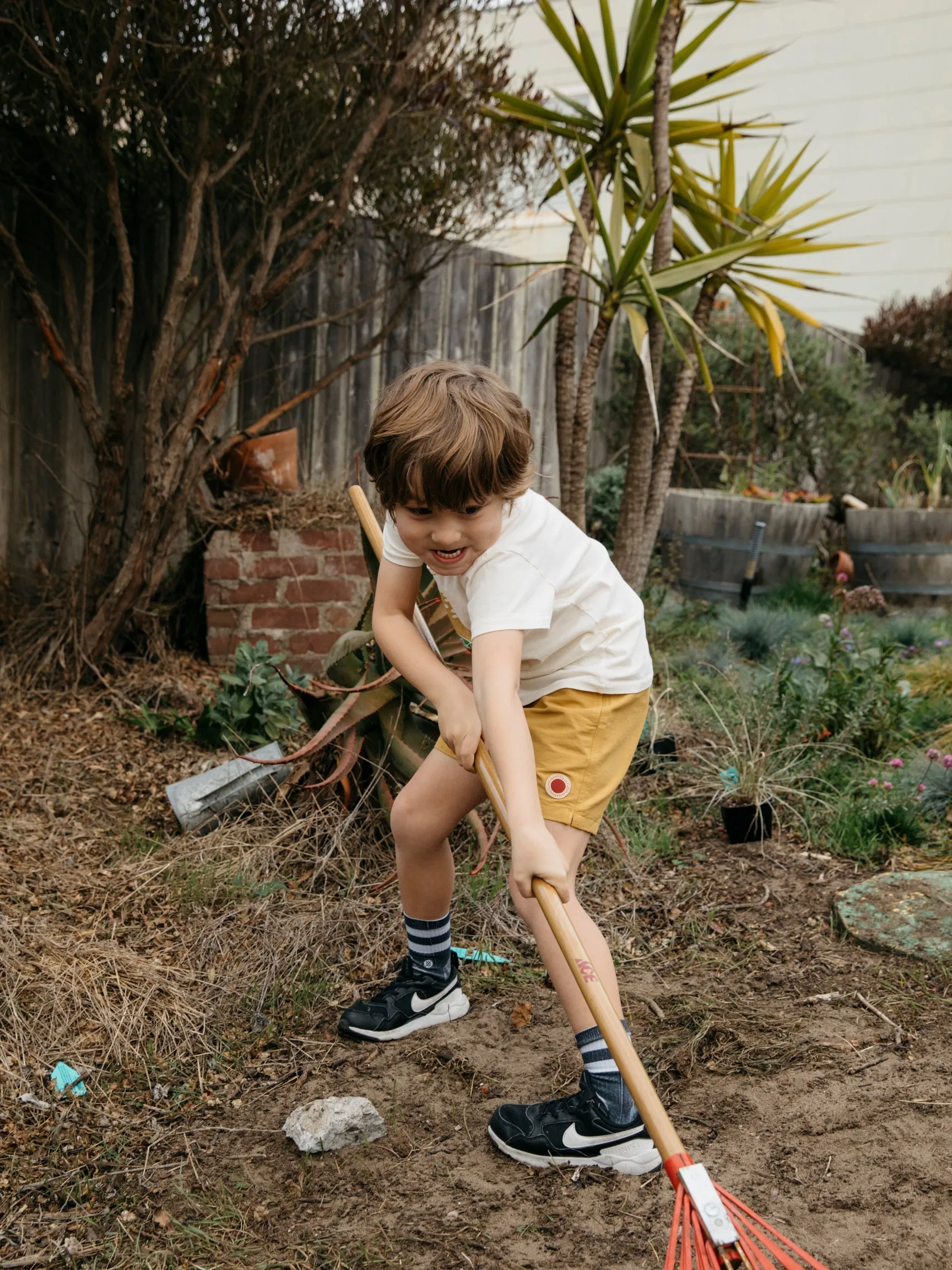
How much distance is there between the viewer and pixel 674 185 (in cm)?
466

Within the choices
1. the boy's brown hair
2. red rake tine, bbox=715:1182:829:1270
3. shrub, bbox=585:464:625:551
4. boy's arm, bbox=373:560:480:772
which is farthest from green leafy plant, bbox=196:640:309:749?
shrub, bbox=585:464:625:551

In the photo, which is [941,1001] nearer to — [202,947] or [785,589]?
[202,947]

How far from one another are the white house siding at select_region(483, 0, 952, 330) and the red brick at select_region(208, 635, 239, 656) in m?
7.00

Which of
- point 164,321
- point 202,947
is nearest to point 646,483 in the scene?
point 164,321

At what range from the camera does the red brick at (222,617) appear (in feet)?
14.3

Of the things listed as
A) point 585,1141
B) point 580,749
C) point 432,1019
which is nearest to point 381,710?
point 432,1019

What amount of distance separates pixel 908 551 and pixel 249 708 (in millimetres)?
4346

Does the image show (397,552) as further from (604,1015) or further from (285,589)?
(285,589)

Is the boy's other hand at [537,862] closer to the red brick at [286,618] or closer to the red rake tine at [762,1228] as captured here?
the red rake tine at [762,1228]

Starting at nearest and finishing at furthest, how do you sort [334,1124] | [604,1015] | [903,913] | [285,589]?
[604,1015]
[334,1124]
[903,913]
[285,589]

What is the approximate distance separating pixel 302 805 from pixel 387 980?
665 mm

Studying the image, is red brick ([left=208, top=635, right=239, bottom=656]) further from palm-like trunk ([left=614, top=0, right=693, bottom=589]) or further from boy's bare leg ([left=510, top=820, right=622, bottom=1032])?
boy's bare leg ([left=510, top=820, right=622, bottom=1032])

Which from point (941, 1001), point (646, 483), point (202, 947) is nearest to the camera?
point (941, 1001)

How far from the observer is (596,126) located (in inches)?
183
